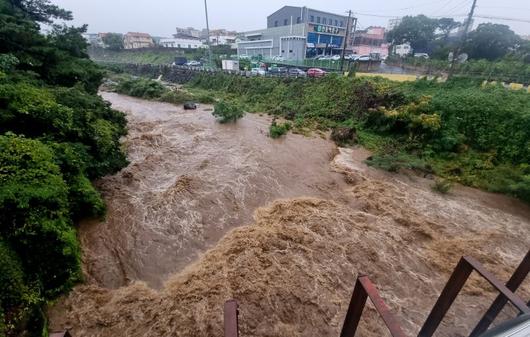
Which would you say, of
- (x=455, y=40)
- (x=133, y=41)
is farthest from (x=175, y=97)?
(x=133, y=41)

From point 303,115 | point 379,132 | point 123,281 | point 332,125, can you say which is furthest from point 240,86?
point 123,281

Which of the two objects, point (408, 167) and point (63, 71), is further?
point (408, 167)

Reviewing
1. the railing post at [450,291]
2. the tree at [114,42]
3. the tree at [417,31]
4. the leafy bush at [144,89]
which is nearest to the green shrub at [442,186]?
the railing post at [450,291]

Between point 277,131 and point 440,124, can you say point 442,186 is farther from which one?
point 277,131

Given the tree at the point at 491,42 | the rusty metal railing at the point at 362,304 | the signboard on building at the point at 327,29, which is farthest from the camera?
the signboard on building at the point at 327,29

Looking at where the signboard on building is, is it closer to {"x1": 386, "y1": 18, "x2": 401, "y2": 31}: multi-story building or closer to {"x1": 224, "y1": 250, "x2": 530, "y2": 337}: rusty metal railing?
{"x1": 386, "y1": 18, "x2": 401, "y2": 31}: multi-story building

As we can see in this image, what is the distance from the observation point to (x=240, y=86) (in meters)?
28.1

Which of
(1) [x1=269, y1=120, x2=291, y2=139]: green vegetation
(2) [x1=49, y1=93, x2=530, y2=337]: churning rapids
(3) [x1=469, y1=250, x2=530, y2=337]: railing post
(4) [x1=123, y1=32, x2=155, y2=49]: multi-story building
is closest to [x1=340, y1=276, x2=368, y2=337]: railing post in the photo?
(3) [x1=469, y1=250, x2=530, y2=337]: railing post

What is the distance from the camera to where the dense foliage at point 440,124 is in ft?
36.8

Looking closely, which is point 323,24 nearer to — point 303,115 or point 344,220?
point 303,115

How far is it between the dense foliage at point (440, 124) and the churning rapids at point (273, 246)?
47.1 inches

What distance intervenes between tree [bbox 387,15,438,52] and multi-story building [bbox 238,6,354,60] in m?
8.39

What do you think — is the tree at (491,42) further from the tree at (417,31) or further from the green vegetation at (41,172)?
A: the green vegetation at (41,172)

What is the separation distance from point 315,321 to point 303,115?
1573cm
